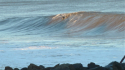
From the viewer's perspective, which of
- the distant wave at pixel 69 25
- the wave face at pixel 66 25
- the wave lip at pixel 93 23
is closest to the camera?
the wave lip at pixel 93 23

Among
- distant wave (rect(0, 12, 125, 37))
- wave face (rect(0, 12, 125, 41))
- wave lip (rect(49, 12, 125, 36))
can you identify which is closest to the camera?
wave lip (rect(49, 12, 125, 36))

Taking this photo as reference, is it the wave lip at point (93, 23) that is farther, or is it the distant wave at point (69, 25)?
the distant wave at point (69, 25)

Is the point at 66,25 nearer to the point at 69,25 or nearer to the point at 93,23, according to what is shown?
the point at 69,25

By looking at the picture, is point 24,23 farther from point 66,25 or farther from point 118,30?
point 118,30

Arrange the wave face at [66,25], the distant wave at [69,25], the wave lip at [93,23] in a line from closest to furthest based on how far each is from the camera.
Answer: the wave lip at [93,23] < the wave face at [66,25] < the distant wave at [69,25]

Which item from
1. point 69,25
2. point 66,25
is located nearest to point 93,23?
point 69,25

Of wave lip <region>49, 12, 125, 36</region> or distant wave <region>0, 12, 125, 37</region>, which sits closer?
wave lip <region>49, 12, 125, 36</region>

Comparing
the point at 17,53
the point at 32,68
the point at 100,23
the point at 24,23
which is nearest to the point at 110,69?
the point at 32,68

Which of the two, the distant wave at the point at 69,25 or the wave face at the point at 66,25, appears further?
the distant wave at the point at 69,25
